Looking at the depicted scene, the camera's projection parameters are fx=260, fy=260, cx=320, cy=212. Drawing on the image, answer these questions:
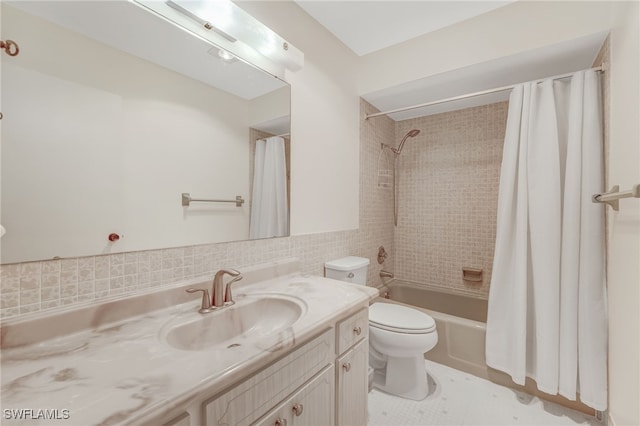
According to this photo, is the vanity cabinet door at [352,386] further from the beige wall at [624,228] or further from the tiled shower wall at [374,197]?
the tiled shower wall at [374,197]

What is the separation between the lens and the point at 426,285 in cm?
266

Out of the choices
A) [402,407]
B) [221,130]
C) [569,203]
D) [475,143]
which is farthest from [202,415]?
[475,143]

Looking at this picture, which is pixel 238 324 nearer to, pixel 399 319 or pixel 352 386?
pixel 352 386

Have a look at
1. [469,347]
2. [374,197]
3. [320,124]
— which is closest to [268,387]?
[320,124]

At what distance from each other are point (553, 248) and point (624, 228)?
1.35 feet

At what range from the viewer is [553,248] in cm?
152

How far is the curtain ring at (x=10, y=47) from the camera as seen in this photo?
0.71 meters

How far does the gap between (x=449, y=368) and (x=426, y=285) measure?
87 centimetres

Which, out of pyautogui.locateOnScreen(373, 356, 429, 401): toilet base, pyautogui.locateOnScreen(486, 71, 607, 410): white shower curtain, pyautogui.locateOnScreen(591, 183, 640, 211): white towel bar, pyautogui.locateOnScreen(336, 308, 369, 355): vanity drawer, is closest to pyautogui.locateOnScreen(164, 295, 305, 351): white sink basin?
pyautogui.locateOnScreen(336, 308, 369, 355): vanity drawer

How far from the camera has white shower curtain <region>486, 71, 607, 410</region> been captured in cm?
140

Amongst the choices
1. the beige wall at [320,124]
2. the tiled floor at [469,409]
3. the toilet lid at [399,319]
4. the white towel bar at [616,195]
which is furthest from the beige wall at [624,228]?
the beige wall at [320,124]

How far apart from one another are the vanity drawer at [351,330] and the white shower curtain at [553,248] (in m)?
1.13

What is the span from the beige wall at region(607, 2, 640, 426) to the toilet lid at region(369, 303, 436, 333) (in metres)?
0.79

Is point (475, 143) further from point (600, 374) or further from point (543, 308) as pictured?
point (600, 374)
